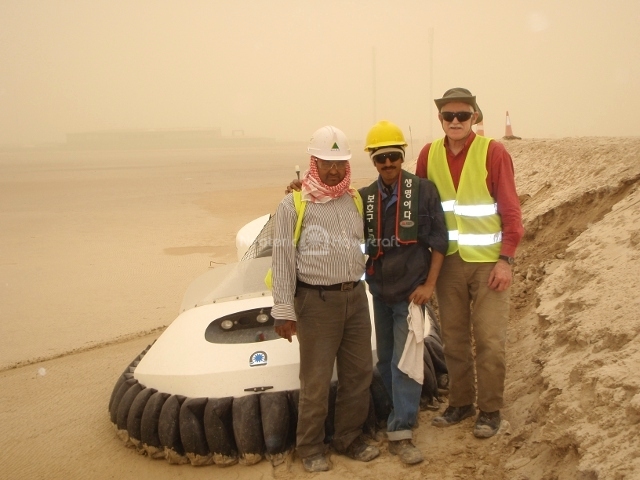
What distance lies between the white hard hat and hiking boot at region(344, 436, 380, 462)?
1.73 metres

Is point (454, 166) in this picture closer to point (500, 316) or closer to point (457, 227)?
point (457, 227)

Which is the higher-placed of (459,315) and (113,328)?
(459,315)

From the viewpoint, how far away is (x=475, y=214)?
4.07 metres

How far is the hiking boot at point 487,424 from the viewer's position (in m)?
4.19

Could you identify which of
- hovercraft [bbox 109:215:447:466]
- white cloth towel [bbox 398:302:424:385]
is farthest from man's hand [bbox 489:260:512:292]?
hovercraft [bbox 109:215:447:466]

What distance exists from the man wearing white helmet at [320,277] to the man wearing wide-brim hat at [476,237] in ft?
1.83

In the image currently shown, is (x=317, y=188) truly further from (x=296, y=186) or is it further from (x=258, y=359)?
(x=258, y=359)

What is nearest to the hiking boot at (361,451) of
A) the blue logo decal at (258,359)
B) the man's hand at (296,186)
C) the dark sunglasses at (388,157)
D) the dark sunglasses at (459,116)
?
the blue logo decal at (258,359)

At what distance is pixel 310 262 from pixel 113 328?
186 inches

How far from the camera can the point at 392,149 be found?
396 cm

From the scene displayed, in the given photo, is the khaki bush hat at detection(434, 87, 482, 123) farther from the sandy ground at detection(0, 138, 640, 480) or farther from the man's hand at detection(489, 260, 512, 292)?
the sandy ground at detection(0, 138, 640, 480)

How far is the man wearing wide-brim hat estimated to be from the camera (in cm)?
402

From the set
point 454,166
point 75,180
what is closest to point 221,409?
point 454,166

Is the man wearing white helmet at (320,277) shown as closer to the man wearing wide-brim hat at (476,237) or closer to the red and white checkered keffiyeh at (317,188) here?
the red and white checkered keffiyeh at (317,188)
